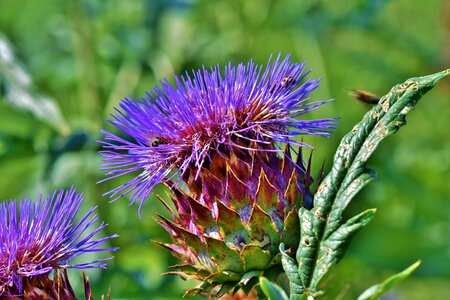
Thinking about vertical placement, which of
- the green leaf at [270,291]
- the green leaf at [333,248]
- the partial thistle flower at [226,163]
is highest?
the partial thistle flower at [226,163]

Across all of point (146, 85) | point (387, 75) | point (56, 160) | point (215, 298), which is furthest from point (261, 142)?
point (387, 75)

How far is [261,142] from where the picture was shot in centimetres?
156

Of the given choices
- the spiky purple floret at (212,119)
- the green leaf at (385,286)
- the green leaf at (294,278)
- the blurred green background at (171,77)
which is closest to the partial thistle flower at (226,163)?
the spiky purple floret at (212,119)

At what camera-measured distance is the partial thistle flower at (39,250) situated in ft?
5.01

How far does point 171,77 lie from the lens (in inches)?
120

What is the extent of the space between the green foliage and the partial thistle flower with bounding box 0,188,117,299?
0.41m

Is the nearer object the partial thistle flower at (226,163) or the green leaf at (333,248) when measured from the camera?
the green leaf at (333,248)

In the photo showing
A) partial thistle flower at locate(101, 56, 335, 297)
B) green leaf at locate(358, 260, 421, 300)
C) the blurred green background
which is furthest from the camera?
the blurred green background

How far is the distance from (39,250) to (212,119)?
1.42 ft

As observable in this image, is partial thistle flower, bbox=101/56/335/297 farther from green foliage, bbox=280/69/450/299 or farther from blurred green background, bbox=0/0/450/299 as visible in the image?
blurred green background, bbox=0/0/450/299

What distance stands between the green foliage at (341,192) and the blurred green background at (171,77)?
1.14 meters

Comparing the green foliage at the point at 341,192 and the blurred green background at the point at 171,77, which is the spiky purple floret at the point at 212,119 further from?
the blurred green background at the point at 171,77

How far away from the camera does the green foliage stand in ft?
4.37

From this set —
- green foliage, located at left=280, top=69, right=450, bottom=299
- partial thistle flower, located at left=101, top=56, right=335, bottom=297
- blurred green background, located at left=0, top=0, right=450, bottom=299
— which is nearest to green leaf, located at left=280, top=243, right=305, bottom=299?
green foliage, located at left=280, top=69, right=450, bottom=299
